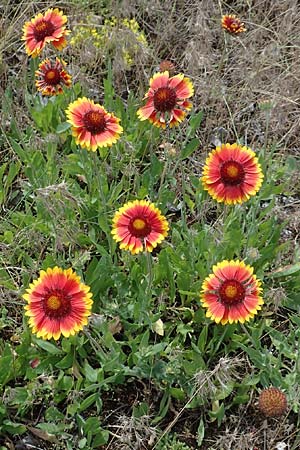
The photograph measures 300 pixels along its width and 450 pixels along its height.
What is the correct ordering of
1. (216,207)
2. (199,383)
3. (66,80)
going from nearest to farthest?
(199,383), (66,80), (216,207)

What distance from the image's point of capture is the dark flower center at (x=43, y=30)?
247cm

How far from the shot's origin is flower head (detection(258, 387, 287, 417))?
185 cm

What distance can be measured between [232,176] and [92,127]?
495 mm

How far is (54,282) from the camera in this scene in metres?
1.82

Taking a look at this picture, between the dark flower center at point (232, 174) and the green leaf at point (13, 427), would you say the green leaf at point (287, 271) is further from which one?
the green leaf at point (13, 427)

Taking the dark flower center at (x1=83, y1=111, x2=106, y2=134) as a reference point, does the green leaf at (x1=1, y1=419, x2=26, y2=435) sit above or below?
below

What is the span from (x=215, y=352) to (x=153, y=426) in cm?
33

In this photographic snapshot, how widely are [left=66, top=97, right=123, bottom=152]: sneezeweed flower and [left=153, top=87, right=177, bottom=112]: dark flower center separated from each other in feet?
0.57

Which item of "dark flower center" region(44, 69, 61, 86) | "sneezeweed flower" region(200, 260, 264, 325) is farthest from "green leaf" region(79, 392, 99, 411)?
"dark flower center" region(44, 69, 61, 86)

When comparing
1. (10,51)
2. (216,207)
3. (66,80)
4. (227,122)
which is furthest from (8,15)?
(216,207)

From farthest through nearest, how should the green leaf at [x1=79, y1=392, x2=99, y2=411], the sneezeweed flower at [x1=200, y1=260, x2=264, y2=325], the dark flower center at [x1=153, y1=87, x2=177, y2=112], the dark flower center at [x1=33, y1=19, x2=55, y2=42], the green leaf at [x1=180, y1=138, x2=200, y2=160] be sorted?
the green leaf at [x1=180, y1=138, x2=200, y2=160], the dark flower center at [x1=33, y1=19, x2=55, y2=42], the dark flower center at [x1=153, y1=87, x2=177, y2=112], the green leaf at [x1=79, y1=392, x2=99, y2=411], the sneezeweed flower at [x1=200, y1=260, x2=264, y2=325]

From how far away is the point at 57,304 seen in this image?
1.77 meters

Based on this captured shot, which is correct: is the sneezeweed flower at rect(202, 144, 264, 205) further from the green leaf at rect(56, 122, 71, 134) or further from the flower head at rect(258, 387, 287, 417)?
the green leaf at rect(56, 122, 71, 134)

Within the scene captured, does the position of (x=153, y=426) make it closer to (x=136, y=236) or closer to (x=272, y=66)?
(x=136, y=236)
